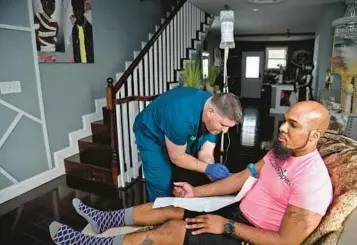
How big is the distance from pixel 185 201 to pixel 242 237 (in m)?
0.37

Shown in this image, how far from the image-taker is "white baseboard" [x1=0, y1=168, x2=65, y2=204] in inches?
98.5

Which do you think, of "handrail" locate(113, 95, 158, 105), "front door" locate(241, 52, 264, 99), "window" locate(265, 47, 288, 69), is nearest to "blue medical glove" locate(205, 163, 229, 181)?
"handrail" locate(113, 95, 158, 105)

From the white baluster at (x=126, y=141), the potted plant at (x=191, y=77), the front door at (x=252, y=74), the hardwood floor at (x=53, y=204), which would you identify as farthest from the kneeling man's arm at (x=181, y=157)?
the front door at (x=252, y=74)

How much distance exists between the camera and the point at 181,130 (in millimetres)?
1468

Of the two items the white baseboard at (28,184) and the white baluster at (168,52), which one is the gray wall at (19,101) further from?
the white baluster at (168,52)

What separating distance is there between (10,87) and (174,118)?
1.89 m

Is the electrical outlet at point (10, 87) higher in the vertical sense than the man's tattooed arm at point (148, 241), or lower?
higher

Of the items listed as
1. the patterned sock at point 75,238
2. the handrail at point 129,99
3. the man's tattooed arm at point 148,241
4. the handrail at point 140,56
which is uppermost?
the handrail at point 140,56

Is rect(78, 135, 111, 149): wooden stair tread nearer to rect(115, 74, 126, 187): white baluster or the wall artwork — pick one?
rect(115, 74, 126, 187): white baluster

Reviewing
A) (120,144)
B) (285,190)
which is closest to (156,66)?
(120,144)

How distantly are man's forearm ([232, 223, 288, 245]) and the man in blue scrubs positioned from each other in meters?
0.45

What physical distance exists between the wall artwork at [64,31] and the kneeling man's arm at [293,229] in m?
2.74

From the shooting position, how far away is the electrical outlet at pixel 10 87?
2408 millimetres

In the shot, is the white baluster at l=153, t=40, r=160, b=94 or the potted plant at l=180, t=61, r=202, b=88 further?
the potted plant at l=180, t=61, r=202, b=88
